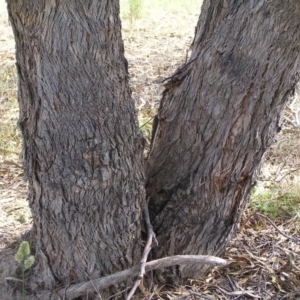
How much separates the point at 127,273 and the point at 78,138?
0.53 metres

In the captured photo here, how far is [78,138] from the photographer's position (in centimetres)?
169

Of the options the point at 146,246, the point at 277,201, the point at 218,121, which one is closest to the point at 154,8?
the point at 277,201

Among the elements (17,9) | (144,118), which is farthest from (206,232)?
(144,118)

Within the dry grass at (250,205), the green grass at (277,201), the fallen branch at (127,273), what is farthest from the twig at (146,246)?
the green grass at (277,201)

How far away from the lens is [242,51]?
5.97 feet

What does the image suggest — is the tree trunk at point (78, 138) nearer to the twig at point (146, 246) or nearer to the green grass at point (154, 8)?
the twig at point (146, 246)

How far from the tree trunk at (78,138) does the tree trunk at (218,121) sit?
0.19 metres

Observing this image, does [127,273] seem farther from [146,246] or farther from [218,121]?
[218,121]

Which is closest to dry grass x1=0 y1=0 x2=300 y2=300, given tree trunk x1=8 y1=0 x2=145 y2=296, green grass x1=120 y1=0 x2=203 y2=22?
tree trunk x1=8 y1=0 x2=145 y2=296

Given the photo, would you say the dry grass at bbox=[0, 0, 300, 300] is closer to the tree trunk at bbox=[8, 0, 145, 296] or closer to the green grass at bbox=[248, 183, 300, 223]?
the green grass at bbox=[248, 183, 300, 223]

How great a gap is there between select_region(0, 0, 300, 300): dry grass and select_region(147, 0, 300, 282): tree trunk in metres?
0.15

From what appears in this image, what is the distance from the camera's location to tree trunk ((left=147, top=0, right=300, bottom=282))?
180cm

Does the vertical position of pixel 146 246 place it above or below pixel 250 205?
above

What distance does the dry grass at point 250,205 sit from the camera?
7.13 ft
